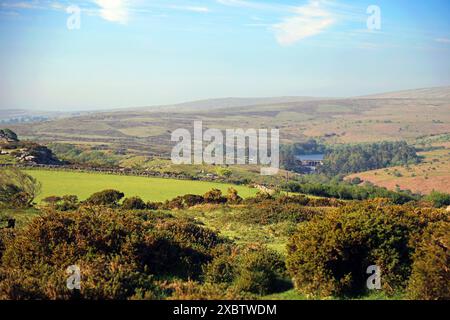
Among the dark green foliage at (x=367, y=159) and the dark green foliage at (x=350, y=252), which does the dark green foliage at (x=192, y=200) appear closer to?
the dark green foliage at (x=350, y=252)

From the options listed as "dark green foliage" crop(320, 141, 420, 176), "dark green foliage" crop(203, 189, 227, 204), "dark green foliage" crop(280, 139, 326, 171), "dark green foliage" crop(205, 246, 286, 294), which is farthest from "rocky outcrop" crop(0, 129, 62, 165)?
"dark green foliage" crop(320, 141, 420, 176)

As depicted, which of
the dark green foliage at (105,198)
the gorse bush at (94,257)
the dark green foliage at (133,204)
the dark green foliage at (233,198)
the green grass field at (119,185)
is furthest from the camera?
the green grass field at (119,185)

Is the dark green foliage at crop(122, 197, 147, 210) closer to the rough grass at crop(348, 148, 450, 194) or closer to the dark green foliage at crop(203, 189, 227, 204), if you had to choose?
the dark green foliage at crop(203, 189, 227, 204)

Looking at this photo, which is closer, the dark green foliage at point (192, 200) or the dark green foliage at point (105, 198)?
the dark green foliage at point (105, 198)

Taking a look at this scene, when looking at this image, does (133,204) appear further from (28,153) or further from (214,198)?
(28,153)

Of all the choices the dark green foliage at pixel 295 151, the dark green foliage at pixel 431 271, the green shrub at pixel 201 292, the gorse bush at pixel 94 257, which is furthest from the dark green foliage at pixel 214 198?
the dark green foliage at pixel 295 151

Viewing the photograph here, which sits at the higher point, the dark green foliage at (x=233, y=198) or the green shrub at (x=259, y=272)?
the green shrub at (x=259, y=272)
